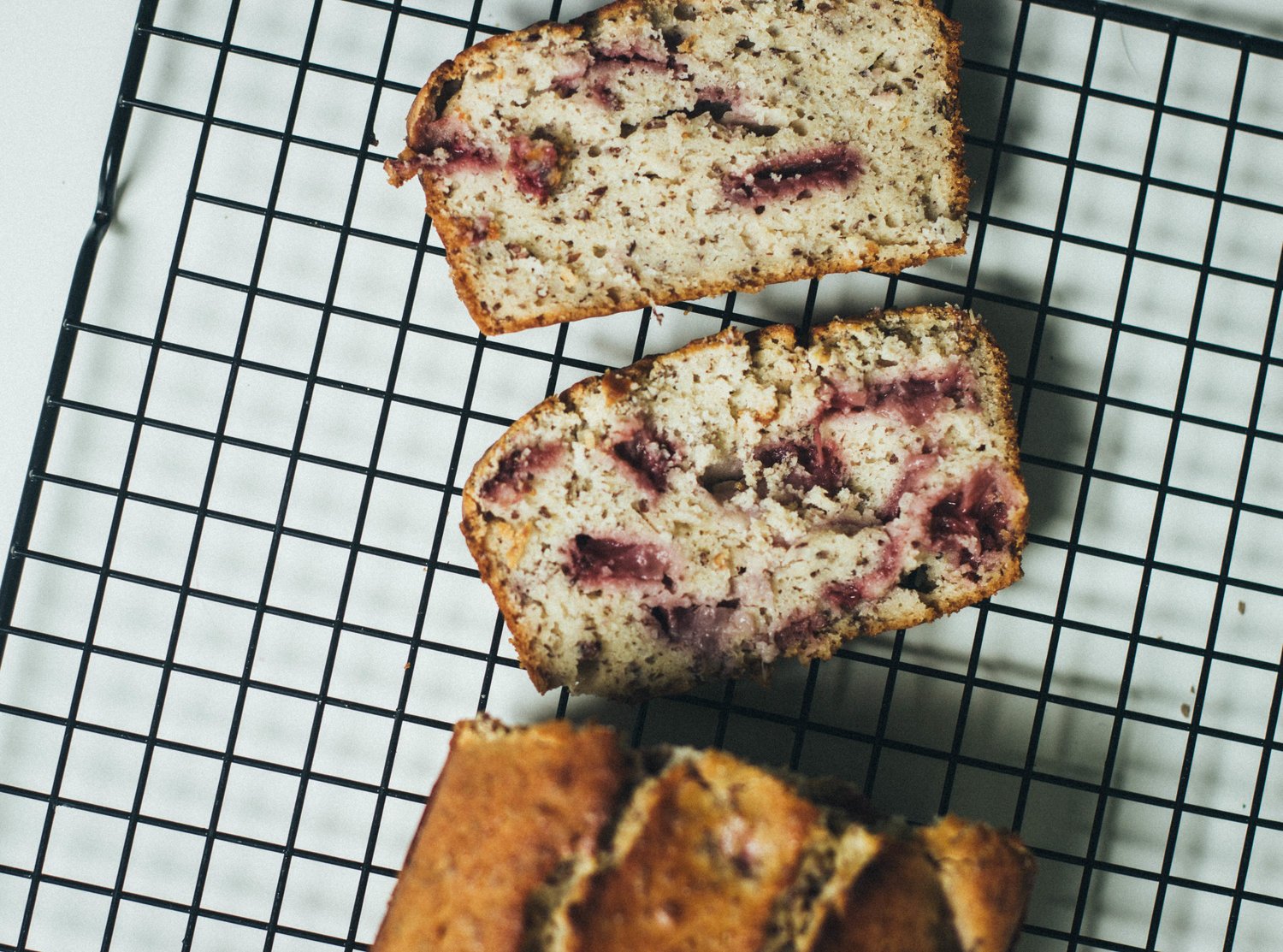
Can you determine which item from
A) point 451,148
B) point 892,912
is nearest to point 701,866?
point 892,912

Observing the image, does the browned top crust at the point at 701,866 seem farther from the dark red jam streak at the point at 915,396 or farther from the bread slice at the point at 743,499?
the dark red jam streak at the point at 915,396

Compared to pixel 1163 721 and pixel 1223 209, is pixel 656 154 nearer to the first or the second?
pixel 1223 209

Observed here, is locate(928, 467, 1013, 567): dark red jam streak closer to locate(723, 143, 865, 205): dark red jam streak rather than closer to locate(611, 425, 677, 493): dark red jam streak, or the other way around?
locate(611, 425, 677, 493): dark red jam streak

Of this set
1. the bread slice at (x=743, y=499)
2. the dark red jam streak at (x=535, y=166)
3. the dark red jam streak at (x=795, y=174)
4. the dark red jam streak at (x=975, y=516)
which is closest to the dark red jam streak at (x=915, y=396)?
the bread slice at (x=743, y=499)

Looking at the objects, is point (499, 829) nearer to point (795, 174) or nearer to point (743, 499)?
point (743, 499)

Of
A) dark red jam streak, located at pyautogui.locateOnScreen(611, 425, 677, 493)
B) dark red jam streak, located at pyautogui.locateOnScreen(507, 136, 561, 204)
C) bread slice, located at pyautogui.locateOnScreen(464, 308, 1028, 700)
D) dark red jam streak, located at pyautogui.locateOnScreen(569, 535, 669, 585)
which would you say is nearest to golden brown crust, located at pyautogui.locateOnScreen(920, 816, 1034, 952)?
bread slice, located at pyautogui.locateOnScreen(464, 308, 1028, 700)

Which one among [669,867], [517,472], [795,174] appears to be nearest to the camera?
[669,867]
